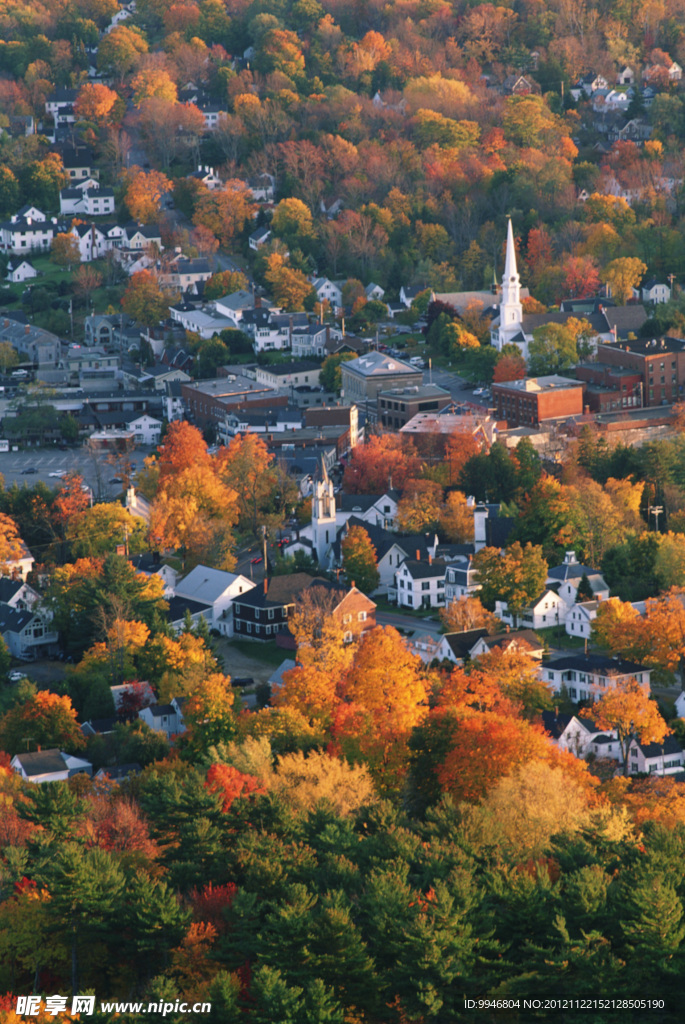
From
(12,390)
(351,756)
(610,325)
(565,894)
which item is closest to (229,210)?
(12,390)

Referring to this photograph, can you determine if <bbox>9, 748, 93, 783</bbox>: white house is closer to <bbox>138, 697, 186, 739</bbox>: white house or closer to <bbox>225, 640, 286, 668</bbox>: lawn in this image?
<bbox>138, 697, 186, 739</bbox>: white house

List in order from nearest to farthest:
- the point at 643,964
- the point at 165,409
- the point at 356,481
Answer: the point at 643,964 < the point at 356,481 < the point at 165,409

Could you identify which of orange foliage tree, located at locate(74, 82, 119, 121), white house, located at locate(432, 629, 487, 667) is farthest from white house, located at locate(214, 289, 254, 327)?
white house, located at locate(432, 629, 487, 667)

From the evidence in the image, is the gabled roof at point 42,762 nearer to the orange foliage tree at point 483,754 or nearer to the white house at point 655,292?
the orange foliage tree at point 483,754

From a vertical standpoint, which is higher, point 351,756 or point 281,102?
point 281,102

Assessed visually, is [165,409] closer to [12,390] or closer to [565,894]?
[12,390]

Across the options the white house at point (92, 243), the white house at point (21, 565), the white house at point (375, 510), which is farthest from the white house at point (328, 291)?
the white house at point (21, 565)
